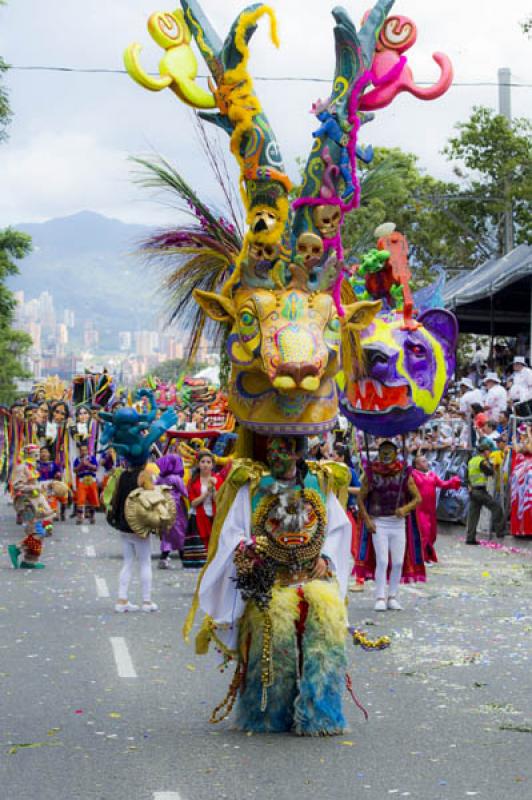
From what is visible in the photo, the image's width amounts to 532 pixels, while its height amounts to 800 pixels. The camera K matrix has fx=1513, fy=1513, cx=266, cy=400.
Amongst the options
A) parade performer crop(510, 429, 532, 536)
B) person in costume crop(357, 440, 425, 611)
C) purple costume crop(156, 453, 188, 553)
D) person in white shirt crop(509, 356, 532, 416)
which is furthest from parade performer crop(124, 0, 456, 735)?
person in white shirt crop(509, 356, 532, 416)

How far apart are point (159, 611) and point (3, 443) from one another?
13075mm

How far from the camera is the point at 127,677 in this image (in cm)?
1030

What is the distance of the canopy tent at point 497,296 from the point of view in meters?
28.9

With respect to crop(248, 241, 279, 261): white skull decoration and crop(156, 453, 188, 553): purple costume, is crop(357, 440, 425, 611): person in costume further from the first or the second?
crop(248, 241, 279, 261): white skull decoration

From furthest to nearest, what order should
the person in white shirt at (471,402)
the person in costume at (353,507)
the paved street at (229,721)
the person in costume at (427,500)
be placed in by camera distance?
the person in white shirt at (471,402)
the person in costume at (353,507)
the person in costume at (427,500)
the paved street at (229,721)

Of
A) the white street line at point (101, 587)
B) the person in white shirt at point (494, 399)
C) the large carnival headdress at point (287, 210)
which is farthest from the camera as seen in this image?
the person in white shirt at point (494, 399)

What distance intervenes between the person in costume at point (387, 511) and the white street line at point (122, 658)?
9.96 feet

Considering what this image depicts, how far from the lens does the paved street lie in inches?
281

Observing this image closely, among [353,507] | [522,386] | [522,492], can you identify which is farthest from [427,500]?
[522,386]

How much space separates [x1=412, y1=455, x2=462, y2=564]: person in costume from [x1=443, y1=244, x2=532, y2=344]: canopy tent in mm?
10471

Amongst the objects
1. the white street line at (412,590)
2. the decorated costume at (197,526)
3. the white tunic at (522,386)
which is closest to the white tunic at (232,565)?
the white street line at (412,590)

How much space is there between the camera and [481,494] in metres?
22.2

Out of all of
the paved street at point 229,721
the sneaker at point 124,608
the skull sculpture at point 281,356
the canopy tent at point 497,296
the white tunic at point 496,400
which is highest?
the canopy tent at point 497,296

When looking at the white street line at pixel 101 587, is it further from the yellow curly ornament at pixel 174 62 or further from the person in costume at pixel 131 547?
the yellow curly ornament at pixel 174 62
